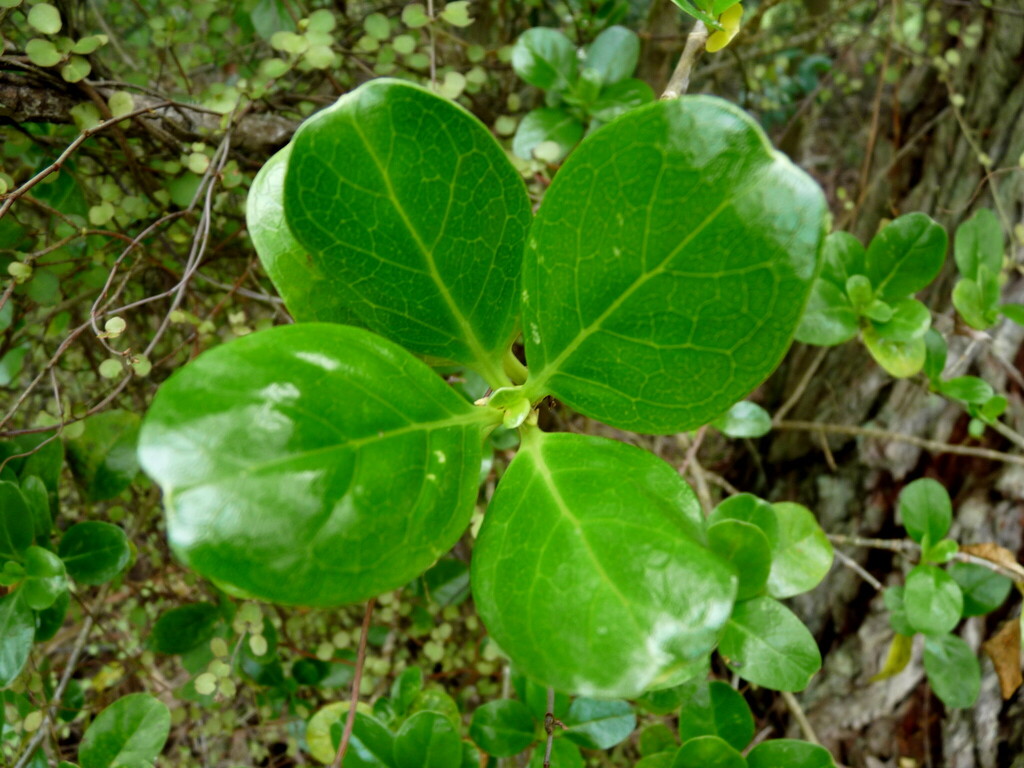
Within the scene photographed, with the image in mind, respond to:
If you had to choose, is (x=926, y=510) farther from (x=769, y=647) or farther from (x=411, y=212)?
(x=411, y=212)

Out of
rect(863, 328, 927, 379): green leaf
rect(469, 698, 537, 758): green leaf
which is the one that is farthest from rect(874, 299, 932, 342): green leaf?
rect(469, 698, 537, 758): green leaf

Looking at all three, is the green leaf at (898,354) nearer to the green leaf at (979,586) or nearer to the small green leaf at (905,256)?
the small green leaf at (905,256)

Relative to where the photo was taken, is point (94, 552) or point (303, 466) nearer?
point (303, 466)

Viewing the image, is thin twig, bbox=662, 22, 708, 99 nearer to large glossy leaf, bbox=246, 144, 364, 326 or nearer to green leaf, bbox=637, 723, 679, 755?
large glossy leaf, bbox=246, 144, 364, 326

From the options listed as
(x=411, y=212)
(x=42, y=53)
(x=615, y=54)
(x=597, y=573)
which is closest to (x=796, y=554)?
(x=597, y=573)

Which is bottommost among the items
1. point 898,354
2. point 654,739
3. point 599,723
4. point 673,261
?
point 654,739
